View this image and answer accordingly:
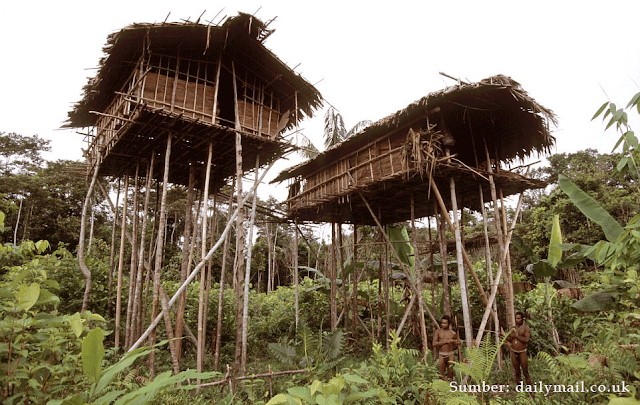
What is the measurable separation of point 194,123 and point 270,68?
2.71 metres

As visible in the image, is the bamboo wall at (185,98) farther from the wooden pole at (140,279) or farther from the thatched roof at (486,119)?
the thatched roof at (486,119)

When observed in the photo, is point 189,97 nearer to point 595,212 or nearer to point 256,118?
point 256,118

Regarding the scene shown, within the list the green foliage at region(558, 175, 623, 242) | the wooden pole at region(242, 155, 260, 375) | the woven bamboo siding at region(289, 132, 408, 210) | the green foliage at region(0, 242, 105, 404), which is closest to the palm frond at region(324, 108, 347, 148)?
the woven bamboo siding at region(289, 132, 408, 210)

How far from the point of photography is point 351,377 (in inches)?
109

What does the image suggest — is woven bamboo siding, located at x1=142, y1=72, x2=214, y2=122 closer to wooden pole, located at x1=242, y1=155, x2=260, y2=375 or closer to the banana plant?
wooden pole, located at x1=242, y1=155, x2=260, y2=375

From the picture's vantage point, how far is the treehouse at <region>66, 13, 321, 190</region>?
25.3 ft

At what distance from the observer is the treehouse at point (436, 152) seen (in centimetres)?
757

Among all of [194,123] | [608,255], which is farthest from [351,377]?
[194,123]

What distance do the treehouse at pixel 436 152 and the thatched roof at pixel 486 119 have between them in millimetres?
21

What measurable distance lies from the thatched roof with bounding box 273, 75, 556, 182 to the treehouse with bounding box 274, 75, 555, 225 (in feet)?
0.07

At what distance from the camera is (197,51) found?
8.61 m

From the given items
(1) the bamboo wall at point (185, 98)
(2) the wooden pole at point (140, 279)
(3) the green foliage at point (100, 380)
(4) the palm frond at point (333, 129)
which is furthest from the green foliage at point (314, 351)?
(4) the palm frond at point (333, 129)

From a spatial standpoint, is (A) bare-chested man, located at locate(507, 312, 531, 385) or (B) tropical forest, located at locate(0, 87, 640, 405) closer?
(B) tropical forest, located at locate(0, 87, 640, 405)


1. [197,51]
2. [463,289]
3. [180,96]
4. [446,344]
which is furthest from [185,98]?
[446,344]
